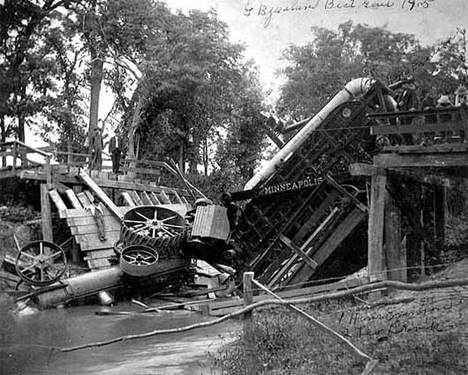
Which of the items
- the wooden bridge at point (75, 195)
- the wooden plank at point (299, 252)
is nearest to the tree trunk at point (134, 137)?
the wooden bridge at point (75, 195)

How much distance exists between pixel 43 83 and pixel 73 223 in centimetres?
418

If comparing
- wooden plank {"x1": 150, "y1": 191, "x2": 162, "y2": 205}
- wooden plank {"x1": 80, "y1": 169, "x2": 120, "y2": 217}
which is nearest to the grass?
wooden plank {"x1": 80, "y1": 169, "x2": 120, "y2": 217}

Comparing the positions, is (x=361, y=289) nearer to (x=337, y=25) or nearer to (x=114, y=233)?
(x=337, y=25)

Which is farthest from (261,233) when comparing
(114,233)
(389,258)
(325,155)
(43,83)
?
(43,83)

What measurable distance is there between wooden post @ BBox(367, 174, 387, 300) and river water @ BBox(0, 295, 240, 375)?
2.79 metres

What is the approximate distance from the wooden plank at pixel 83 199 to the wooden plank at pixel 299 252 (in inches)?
287

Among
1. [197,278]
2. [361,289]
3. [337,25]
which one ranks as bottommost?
[197,278]

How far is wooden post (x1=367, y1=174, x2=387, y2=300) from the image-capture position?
33.4 ft

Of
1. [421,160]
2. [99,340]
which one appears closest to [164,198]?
[99,340]

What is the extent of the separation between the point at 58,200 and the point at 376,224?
32.8 ft

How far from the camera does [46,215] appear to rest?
16625 mm

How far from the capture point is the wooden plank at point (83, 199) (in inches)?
683

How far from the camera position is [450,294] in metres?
7.46

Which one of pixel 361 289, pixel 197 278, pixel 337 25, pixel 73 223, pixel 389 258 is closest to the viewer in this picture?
pixel 361 289
